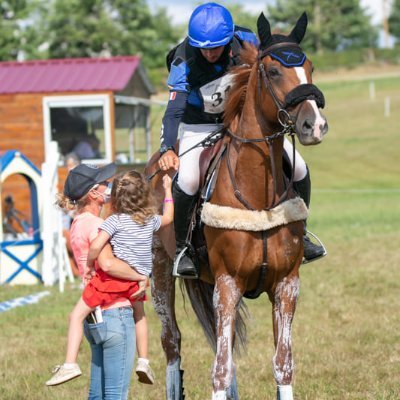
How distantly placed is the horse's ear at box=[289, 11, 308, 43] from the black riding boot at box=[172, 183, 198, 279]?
1405 mm

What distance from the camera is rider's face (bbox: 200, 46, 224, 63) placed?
594cm

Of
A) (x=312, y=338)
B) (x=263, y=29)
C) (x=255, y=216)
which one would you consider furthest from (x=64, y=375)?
(x=312, y=338)

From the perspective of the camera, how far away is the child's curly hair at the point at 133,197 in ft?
17.5

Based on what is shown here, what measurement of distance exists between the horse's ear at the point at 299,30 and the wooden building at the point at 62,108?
13.6m

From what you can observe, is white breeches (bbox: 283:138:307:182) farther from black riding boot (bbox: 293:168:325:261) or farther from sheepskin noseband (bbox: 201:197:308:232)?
sheepskin noseband (bbox: 201:197:308:232)

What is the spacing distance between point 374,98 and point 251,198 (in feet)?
186

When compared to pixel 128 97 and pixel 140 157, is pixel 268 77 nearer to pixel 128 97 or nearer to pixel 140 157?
pixel 128 97

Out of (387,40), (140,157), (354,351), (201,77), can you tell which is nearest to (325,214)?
(140,157)

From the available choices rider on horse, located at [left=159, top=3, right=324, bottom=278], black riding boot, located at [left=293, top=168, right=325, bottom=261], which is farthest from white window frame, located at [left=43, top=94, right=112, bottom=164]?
black riding boot, located at [left=293, top=168, right=325, bottom=261]

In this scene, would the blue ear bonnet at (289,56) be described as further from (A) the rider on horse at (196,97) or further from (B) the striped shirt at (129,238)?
(B) the striped shirt at (129,238)

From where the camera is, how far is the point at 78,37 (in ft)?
232

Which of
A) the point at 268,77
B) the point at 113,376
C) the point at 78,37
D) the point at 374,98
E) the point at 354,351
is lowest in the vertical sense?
the point at 354,351

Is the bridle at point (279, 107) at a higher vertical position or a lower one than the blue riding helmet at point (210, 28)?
lower

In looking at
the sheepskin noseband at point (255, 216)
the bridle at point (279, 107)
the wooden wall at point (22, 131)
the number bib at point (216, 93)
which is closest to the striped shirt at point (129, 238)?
the sheepskin noseband at point (255, 216)
